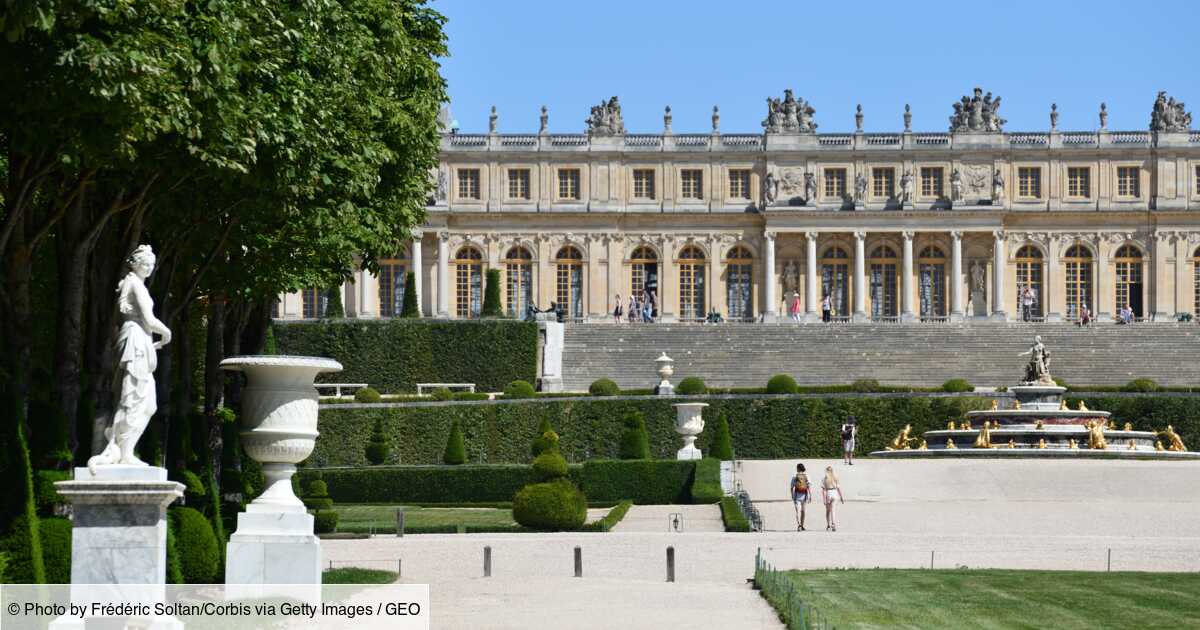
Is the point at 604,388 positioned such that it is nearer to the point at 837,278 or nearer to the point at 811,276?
the point at 811,276

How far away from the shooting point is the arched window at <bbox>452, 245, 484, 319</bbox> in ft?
233

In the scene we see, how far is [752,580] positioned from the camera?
Result: 2172 centimetres

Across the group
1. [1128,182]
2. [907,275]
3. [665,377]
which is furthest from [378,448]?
[1128,182]

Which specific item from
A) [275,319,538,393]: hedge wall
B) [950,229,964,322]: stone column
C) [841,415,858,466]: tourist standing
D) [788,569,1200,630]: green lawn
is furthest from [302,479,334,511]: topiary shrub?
[950,229,964,322]: stone column

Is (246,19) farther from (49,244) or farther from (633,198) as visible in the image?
(633,198)

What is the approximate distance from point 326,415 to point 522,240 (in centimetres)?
2804

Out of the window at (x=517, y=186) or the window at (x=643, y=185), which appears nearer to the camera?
the window at (x=517, y=186)

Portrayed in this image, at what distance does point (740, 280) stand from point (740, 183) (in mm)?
3609

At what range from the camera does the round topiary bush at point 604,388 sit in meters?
50.4

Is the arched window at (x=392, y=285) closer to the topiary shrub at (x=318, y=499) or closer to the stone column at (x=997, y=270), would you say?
the stone column at (x=997, y=270)

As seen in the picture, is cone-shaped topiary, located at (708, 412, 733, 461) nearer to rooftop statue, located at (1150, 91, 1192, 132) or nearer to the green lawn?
the green lawn

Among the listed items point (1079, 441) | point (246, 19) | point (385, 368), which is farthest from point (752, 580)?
point (385, 368)

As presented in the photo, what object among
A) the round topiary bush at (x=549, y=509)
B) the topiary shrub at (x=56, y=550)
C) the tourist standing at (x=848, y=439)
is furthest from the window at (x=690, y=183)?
the topiary shrub at (x=56, y=550)

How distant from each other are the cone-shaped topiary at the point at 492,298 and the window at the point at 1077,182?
73.2 ft
